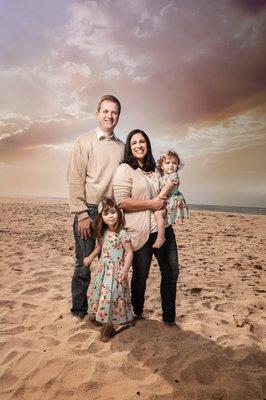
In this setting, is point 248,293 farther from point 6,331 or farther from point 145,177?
point 6,331

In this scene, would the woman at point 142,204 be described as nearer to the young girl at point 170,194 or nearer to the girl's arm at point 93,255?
the young girl at point 170,194

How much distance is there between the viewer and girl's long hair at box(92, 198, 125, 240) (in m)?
3.28

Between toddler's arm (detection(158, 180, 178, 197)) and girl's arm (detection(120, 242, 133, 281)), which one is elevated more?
toddler's arm (detection(158, 180, 178, 197))

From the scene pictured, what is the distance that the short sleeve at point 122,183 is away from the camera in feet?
10.3

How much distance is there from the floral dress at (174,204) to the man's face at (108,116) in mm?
840

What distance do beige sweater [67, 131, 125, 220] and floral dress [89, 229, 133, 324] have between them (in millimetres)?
482

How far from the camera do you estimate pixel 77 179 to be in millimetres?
3439

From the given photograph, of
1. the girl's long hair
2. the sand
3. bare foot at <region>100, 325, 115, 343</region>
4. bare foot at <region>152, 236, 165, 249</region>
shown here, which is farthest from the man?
the sand

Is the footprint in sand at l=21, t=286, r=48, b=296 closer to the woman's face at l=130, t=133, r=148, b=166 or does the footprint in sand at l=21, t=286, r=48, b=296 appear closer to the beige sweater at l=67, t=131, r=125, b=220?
the beige sweater at l=67, t=131, r=125, b=220

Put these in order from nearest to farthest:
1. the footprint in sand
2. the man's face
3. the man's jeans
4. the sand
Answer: the sand, the man's face, the man's jeans, the footprint in sand

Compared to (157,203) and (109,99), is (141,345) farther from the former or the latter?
(109,99)

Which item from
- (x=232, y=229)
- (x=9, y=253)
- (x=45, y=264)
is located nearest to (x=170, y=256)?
(x=45, y=264)

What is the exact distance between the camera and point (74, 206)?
136 inches

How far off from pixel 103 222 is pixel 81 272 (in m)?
0.74
